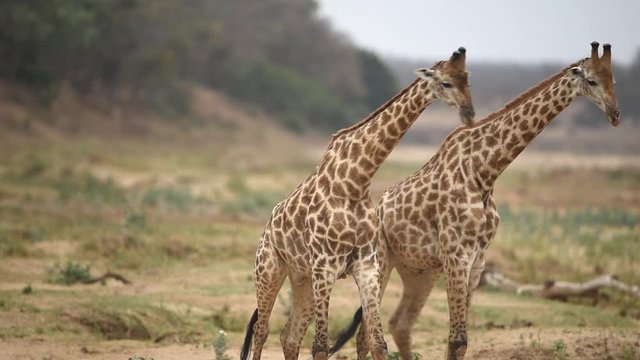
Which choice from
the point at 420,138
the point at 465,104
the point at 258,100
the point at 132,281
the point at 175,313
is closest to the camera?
the point at 465,104

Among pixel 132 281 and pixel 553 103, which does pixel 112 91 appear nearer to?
pixel 132 281

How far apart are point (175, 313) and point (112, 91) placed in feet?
102

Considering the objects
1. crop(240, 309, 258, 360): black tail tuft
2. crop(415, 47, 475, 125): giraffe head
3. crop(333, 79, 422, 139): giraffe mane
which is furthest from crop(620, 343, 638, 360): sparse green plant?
crop(240, 309, 258, 360): black tail tuft

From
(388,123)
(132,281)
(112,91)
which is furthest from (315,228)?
(112,91)

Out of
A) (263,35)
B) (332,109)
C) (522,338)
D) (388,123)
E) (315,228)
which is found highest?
(263,35)

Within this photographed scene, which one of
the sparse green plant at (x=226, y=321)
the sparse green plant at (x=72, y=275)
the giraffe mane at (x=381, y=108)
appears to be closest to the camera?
the giraffe mane at (x=381, y=108)

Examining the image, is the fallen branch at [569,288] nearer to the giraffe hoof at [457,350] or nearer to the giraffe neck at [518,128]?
the giraffe neck at [518,128]

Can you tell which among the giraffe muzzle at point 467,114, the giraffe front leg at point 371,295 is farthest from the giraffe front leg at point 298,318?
the giraffe muzzle at point 467,114

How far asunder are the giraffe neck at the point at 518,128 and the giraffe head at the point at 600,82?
0.11 m

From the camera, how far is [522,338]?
31.5 ft

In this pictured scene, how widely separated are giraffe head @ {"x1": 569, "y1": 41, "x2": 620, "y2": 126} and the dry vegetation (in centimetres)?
223

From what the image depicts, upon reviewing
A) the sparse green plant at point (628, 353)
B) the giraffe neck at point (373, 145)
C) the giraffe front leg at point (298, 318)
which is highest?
the giraffe neck at point (373, 145)

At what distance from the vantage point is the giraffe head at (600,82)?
7.87 meters

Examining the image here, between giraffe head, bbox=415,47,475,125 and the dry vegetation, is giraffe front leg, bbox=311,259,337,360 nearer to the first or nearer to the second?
giraffe head, bbox=415,47,475,125
